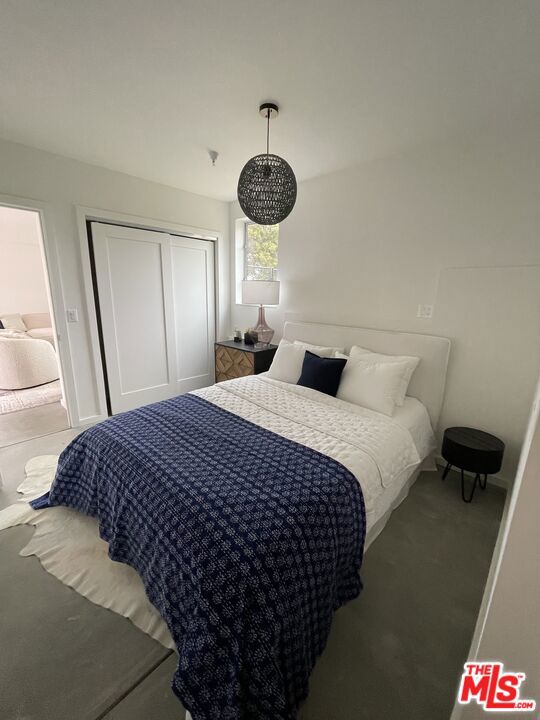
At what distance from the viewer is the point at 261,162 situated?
178cm

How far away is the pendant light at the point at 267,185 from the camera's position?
1.77 m

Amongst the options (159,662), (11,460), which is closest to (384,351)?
(159,662)

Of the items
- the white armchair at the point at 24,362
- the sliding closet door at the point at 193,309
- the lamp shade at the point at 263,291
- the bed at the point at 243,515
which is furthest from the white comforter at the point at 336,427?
the white armchair at the point at 24,362

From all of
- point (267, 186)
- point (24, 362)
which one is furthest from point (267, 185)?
point (24, 362)

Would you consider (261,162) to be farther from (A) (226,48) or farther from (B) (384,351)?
(B) (384,351)

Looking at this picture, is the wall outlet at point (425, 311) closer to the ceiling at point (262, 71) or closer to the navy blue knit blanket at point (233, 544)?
the ceiling at point (262, 71)

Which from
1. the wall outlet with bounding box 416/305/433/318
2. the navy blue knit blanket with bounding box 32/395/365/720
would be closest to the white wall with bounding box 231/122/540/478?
the wall outlet with bounding box 416/305/433/318

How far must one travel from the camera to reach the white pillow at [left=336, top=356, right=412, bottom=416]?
2.22m

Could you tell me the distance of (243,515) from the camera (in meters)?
1.14

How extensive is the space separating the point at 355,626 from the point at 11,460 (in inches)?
112

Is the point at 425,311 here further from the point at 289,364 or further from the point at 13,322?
the point at 13,322

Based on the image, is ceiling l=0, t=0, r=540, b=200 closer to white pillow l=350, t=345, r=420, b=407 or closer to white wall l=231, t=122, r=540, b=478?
white wall l=231, t=122, r=540, b=478

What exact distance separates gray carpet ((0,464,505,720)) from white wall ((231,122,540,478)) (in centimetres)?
116

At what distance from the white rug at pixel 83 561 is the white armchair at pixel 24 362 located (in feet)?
8.48
